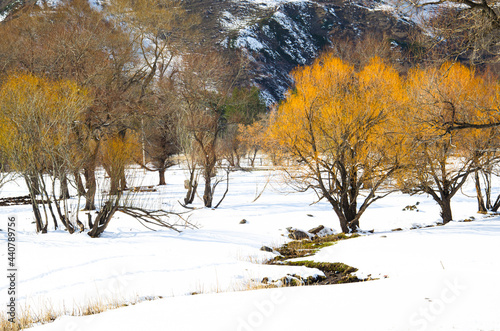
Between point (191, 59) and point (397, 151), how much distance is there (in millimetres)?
13075

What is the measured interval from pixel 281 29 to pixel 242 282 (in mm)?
186874

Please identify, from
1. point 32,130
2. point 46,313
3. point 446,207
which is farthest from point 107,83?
point 446,207

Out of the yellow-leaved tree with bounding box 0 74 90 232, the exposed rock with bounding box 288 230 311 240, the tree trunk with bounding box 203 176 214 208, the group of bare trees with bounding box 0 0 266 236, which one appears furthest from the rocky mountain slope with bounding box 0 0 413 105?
the yellow-leaved tree with bounding box 0 74 90 232

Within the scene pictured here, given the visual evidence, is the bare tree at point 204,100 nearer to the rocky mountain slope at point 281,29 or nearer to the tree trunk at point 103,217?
the tree trunk at point 103,217

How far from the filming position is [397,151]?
12195 mm

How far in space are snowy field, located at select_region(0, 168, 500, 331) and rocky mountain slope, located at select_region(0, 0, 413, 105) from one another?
13118 centimetres

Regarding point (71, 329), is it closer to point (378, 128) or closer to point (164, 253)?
point (164, 253)

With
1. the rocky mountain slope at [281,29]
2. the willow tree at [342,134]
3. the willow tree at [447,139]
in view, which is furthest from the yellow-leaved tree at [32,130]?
the rocky mountain slope at [281,29]

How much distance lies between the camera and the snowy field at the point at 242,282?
3443mm

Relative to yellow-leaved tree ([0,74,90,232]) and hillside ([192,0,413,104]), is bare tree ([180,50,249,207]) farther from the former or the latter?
hillside ([192,0,413,104])

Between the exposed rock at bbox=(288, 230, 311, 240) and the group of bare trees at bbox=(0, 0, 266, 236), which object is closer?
the group of bare trees at bbox=(0, 0, 266, 236)

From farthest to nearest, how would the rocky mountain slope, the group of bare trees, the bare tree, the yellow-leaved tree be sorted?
the rocky mountain slope, the bare tree, the group of bare trees, the yellow-leaved tree

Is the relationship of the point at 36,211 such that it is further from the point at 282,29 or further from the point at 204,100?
the point at 282,29

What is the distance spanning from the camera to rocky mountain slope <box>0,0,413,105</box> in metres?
152
